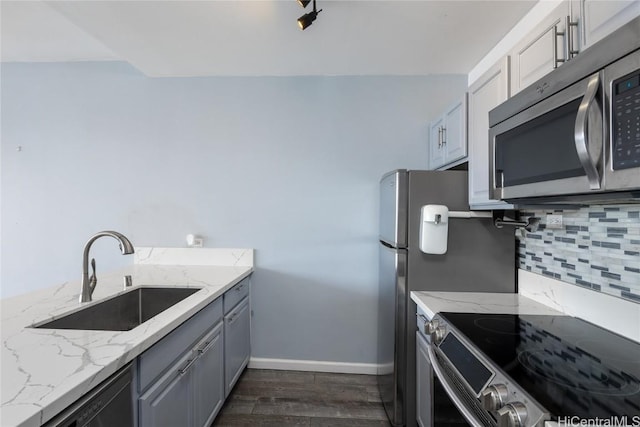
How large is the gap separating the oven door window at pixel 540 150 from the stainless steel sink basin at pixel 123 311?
1781 mm

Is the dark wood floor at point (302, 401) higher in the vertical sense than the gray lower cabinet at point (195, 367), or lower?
lower

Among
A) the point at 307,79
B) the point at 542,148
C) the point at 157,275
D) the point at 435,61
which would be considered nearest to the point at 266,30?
the point at 307,79

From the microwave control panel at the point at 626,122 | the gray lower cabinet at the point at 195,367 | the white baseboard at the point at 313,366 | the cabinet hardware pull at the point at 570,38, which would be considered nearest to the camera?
the microwave control panel at the point at 626,122

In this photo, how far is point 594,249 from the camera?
1244 millimetres

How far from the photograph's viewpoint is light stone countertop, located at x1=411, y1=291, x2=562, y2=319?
1.39 meters

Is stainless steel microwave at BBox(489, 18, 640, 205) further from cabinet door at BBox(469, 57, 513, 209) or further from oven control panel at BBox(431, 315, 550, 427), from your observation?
oven control panel at BBox(431, 315, 550, 427)

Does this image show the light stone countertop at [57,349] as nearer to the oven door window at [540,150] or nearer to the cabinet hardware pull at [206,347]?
the cabinet hardware pull at [206,347]

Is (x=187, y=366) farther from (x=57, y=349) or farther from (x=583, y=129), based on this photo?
(x=583, y=129)

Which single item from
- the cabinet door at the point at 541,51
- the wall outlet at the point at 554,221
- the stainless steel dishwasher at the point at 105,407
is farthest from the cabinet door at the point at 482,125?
the stainless steel dishwasher at the point at 105,407

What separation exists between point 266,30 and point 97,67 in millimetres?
1733

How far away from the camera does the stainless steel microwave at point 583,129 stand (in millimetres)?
699

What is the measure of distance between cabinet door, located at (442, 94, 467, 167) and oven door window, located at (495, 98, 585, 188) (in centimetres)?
51

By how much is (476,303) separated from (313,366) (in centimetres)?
150

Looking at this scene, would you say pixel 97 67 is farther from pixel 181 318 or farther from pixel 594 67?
pixel 594 67
